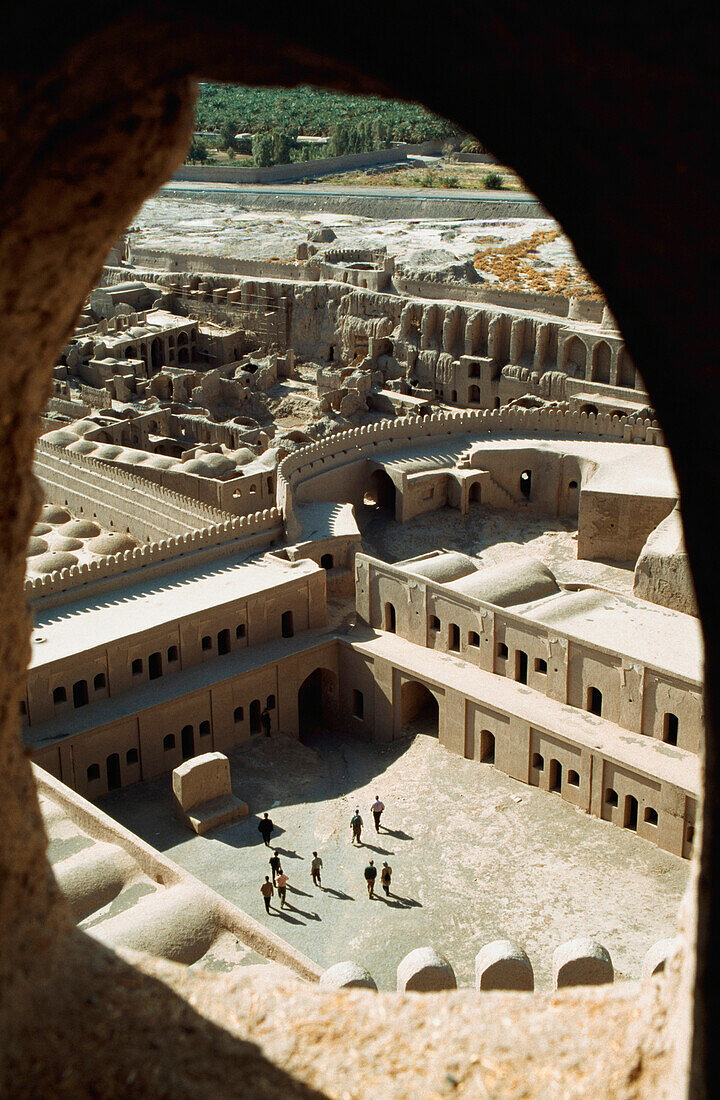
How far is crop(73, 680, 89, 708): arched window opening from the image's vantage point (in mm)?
24795

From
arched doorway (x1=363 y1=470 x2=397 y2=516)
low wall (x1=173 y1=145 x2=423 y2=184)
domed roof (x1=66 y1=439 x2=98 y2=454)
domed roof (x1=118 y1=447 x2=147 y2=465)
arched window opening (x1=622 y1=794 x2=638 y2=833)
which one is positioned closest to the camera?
arched window opening (x1=622 y1=794 x2=638 y2=833)

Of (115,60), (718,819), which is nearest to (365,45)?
(115,60)

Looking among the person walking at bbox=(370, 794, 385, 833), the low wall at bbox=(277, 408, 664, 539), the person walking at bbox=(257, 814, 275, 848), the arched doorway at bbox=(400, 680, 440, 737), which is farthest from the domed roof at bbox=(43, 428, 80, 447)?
the person walking at bbox=(370, 794, 385, 833)

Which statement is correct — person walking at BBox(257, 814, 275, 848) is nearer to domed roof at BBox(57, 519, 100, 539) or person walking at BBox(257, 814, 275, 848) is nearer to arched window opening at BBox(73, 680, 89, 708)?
arched window opening at BBox(73, 680, 89, 708)

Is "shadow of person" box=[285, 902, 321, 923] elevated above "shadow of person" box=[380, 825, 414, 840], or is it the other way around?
"shadow of person" box=[380, 825, 414, 840]

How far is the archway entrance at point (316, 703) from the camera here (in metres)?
29.0

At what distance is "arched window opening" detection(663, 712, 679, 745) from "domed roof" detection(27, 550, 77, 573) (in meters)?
17.2

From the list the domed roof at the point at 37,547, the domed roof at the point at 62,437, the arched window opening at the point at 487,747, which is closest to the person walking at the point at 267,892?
the arched window opening at the point at 487,747

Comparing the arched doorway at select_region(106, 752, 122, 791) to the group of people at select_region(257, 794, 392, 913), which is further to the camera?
the arched doorway at select_region(106, 752, 122, 791)

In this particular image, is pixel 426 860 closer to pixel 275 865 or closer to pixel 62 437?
pixel 275 865

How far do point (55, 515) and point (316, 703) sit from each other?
12.1 metres

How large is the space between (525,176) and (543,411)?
3538cm

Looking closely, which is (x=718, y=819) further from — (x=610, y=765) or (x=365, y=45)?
(x=610, y=765)

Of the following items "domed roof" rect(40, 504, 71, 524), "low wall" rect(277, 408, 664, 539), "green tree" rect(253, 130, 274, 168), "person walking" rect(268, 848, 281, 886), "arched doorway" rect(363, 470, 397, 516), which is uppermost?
"green tree" rect(253, 130, 274, 168)
